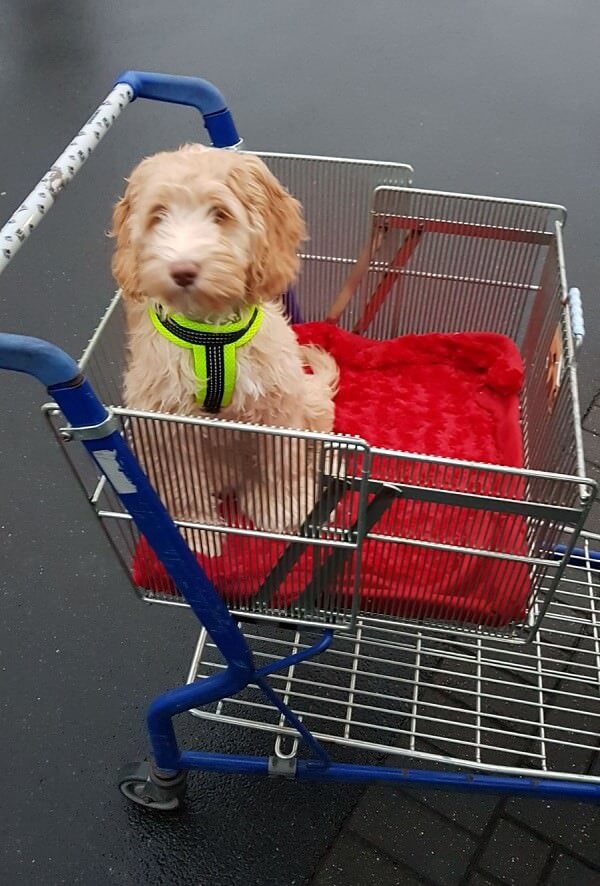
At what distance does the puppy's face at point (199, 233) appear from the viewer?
1.24m

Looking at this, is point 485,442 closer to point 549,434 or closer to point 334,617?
point 549,434

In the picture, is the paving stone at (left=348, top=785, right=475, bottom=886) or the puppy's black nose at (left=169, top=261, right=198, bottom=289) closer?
the puppy's black nose at (left=169, top=261, right=198, bottom=289)

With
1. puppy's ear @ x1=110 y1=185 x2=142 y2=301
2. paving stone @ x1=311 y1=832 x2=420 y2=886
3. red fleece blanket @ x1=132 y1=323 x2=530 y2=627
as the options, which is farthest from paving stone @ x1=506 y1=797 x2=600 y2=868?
puppy's ear @ x1=110 y1=185 x2=142 y2=301

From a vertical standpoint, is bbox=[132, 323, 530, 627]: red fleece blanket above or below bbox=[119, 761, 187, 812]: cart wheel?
above

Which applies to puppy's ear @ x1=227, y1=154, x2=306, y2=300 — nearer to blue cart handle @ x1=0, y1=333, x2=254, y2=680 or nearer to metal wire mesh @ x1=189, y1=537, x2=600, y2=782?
blue cart handle @ x1=0, y1=333, x2=254, y2=680

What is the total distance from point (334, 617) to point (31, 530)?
132 cm

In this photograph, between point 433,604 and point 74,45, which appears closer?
point 433,604

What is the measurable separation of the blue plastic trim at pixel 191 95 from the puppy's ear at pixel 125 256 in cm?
24

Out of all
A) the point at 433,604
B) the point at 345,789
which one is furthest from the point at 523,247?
the point at 345,789

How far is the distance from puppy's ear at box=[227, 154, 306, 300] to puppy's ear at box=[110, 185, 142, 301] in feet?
0.62

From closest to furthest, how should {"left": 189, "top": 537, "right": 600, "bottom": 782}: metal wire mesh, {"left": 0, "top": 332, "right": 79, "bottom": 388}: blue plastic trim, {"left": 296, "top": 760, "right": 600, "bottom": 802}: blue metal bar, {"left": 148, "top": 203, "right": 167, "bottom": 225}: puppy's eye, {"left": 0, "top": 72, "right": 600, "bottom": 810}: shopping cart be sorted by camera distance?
{"left": 0, "top": 332, "right": 79, "bottom": 388}: blue plastic trim → {"left": 0, "top": 72, "right": 600, "bottom": 810}: shopping cart → {"left": 148, "top": 203, "right": 167, "bottom": 225}: puppy's eye → {"left": 296, "top": 760, "right": 600, "bottom": 802}: blue metal bar → {"left": 189, "top": 537, "right": 600, "bottom": 782}: metal wire mesh

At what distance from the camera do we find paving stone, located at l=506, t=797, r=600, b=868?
1732mm

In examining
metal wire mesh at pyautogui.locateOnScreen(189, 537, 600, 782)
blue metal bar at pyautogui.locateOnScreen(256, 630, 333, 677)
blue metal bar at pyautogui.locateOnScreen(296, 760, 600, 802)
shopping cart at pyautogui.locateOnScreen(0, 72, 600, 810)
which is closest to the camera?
shopping cart at pyautogui.locateOnScreen(0, 72, 600, 810)

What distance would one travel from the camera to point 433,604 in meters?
1.38
